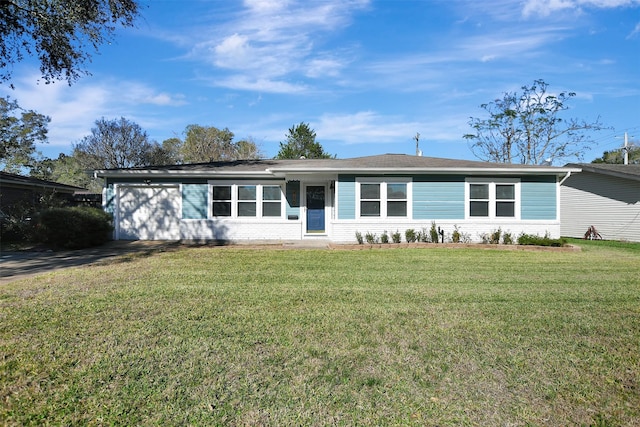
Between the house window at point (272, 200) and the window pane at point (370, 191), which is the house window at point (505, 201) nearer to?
the window pane at point (370, 191)

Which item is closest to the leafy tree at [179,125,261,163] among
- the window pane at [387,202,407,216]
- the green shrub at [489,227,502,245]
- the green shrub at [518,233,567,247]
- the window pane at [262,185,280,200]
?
the window pane at [262,185,280,200]

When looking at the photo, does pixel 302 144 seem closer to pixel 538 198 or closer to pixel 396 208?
pixel 396 208

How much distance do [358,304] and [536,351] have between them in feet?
7.50

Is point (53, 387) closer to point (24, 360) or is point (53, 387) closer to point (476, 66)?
point (24, 360)

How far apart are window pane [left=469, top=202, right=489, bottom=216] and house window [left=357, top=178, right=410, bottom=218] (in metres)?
2.37

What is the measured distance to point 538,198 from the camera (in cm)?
1416

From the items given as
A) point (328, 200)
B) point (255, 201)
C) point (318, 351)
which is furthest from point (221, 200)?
point (318, 351)

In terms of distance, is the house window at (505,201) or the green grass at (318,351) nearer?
the green grass at (318,351)

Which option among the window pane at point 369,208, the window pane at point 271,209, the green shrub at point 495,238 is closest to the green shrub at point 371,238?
the window pane at point 369,208

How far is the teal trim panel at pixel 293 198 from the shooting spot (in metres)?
14.8

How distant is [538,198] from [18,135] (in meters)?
38.2

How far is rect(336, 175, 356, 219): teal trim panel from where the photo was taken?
1371 centimetres

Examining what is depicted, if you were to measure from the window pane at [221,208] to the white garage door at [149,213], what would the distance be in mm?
1376

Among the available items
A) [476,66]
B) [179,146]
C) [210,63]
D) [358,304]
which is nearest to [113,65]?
[210,63]
